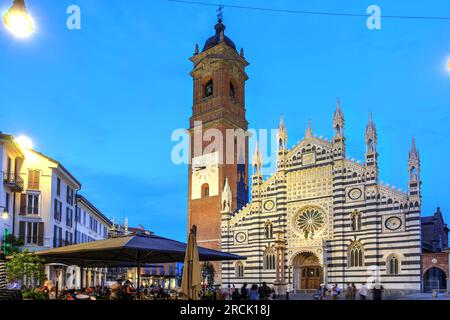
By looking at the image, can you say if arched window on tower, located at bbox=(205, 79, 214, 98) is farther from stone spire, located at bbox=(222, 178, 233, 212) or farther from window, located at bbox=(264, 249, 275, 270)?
window, located at bbox=(264, 249, 275, 270)

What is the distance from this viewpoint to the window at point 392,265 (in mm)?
36128

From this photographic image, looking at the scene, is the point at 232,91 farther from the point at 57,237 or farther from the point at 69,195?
the point at 57,237

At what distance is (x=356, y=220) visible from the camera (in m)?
38.3

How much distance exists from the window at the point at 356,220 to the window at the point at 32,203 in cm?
2469

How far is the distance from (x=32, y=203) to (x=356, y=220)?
25.2m

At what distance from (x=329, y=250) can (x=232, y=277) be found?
398 inches

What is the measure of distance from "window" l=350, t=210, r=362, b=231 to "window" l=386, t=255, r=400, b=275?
3.19 metres

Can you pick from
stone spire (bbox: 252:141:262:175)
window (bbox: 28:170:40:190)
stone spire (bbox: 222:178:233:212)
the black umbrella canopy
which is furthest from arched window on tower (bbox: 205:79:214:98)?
the black umbrella canopy

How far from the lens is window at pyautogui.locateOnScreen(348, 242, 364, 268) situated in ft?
→ 124

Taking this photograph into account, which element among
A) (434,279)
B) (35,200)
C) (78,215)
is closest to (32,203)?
(35,200)

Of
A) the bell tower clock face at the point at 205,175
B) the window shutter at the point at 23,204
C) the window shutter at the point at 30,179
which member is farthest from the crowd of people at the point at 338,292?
the window shutter at the point at 30,179

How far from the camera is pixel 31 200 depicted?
3847 centimetres
